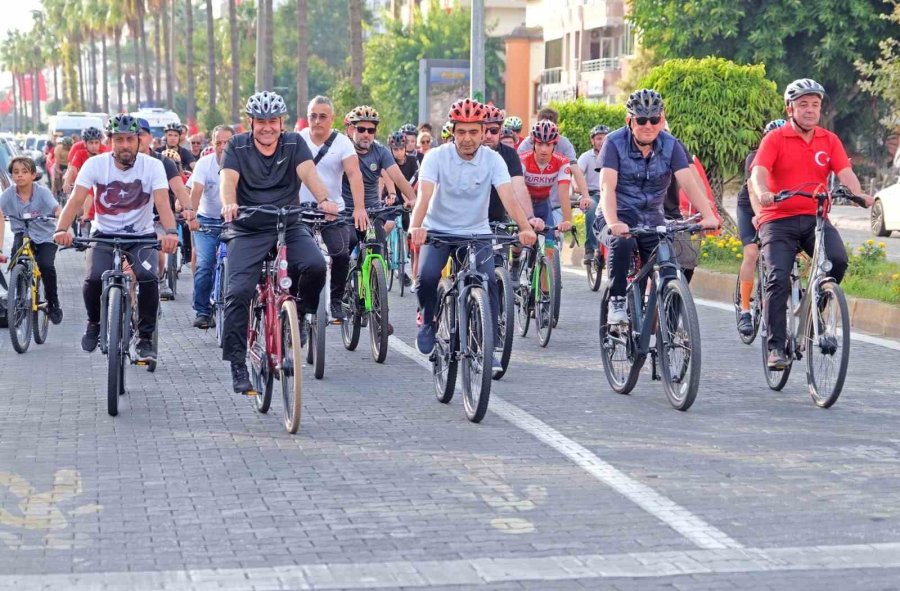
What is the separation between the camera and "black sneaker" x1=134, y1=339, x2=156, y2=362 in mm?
10172

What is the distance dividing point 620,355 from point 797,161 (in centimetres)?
161

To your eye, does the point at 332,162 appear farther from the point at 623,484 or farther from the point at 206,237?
the point at 623,484

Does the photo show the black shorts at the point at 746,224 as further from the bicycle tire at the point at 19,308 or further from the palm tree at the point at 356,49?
the palm tree at the point at 356,49

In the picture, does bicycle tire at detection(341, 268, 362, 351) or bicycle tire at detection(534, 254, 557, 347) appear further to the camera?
bicycle tire at detection(534, 254, 557, 347)

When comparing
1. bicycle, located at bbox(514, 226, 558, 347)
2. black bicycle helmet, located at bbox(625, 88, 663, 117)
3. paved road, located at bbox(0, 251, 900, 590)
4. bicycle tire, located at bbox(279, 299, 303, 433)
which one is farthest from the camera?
bicycle, located at bbox(514, 226, 558, 347)

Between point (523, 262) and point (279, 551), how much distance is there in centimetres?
731

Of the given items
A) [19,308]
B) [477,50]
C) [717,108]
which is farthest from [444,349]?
[477,50]

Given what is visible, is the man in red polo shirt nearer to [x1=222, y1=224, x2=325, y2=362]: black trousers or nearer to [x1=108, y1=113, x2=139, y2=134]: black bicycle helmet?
[x1=222, y1=224, x2=325, y2=362]: black trousers

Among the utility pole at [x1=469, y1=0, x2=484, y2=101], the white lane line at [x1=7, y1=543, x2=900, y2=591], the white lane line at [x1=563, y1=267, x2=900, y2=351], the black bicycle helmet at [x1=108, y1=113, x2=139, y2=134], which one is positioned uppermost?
the utility pole at [x1=469, y1=0, x2=484, y2=101]

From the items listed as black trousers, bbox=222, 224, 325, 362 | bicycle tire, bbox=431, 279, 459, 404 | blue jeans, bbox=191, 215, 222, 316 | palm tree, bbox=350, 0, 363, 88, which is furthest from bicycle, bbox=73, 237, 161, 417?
palm tree, bbox=350, 0, 363, 88

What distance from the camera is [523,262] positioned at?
13156mm

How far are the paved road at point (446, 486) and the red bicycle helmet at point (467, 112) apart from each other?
1694 millimetres

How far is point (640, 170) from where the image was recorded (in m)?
9.83

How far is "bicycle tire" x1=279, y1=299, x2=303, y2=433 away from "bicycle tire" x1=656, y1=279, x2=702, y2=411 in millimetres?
2146
